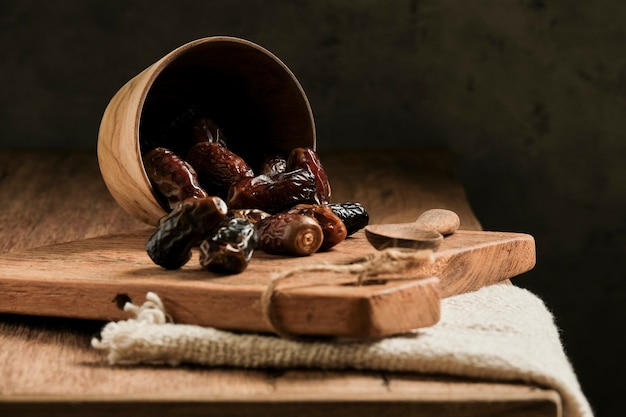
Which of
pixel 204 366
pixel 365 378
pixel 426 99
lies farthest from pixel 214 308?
pixel 426 99

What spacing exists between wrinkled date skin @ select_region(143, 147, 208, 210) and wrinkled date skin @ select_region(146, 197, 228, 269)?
295 mm

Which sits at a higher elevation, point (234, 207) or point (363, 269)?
point (363, 269)

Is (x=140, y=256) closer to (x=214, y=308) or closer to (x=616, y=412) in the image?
(x=214, y=308)

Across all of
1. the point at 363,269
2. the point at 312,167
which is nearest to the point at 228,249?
the point at 363,269

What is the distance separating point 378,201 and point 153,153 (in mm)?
828

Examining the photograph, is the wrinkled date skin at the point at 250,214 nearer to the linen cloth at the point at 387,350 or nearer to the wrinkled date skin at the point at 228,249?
the wrinkled date skin at the point at 228,249

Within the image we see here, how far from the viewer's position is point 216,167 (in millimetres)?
1835

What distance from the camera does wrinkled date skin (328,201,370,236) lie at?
5.61ft

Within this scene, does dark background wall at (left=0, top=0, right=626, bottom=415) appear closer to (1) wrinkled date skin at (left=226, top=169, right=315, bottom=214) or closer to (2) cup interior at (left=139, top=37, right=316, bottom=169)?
(2) cup interior at (left=139, top=37, right=316, bottom=169)

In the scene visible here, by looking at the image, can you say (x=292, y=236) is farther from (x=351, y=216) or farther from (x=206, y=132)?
(x=206, y=132)

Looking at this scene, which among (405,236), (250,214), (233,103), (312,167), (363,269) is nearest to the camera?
(363,269)

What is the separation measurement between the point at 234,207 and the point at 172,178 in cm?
13

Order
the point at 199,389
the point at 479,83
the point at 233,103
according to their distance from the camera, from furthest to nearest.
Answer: the point at 479,83 < the point at 233,103 < the point at 199,389

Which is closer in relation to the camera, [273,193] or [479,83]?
[273,193]
